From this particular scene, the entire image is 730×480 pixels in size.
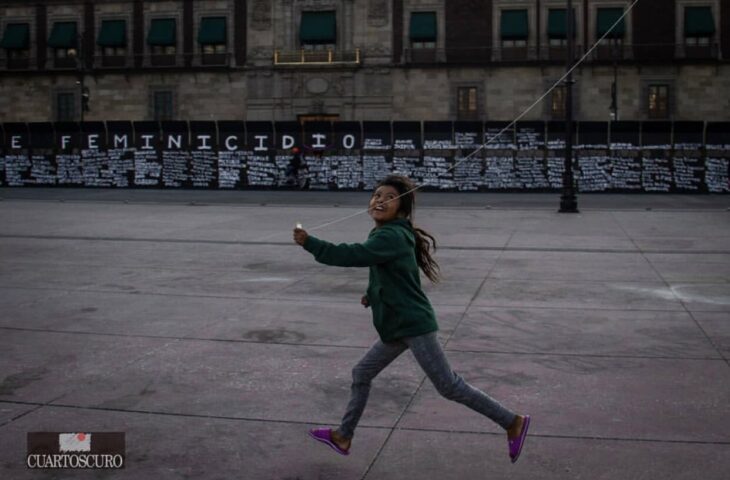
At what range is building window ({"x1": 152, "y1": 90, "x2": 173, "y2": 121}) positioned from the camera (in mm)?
47281

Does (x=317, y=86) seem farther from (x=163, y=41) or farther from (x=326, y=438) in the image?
(x=326, y=438)

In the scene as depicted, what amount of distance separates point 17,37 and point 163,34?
862 cm

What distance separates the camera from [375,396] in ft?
18.6

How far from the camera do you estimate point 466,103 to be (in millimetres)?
44469

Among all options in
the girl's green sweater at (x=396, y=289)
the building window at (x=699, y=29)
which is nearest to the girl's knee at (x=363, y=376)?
the girl's green sweater at (x=396, y=289)

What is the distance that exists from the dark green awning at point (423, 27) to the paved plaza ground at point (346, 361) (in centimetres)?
3162

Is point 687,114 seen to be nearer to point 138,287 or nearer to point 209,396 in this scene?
point 138,287

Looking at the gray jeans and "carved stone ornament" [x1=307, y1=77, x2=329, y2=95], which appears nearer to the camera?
the gray jeans

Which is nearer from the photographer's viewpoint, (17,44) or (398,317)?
(398,317)

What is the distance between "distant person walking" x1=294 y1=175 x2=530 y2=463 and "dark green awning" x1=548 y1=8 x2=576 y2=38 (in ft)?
135

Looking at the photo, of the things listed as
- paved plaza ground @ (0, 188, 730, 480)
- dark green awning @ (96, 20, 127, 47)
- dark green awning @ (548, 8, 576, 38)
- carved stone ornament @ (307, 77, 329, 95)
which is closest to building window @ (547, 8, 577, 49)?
dark green awning @ (548, 8, 576, 38)

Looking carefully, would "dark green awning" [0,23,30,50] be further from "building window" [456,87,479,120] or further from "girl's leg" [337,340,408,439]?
"girl's leg" [337,340,408,439]

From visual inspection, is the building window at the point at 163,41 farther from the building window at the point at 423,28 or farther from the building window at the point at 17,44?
the building window at the point at 423,28

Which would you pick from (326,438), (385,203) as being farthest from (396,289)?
(326,438)
